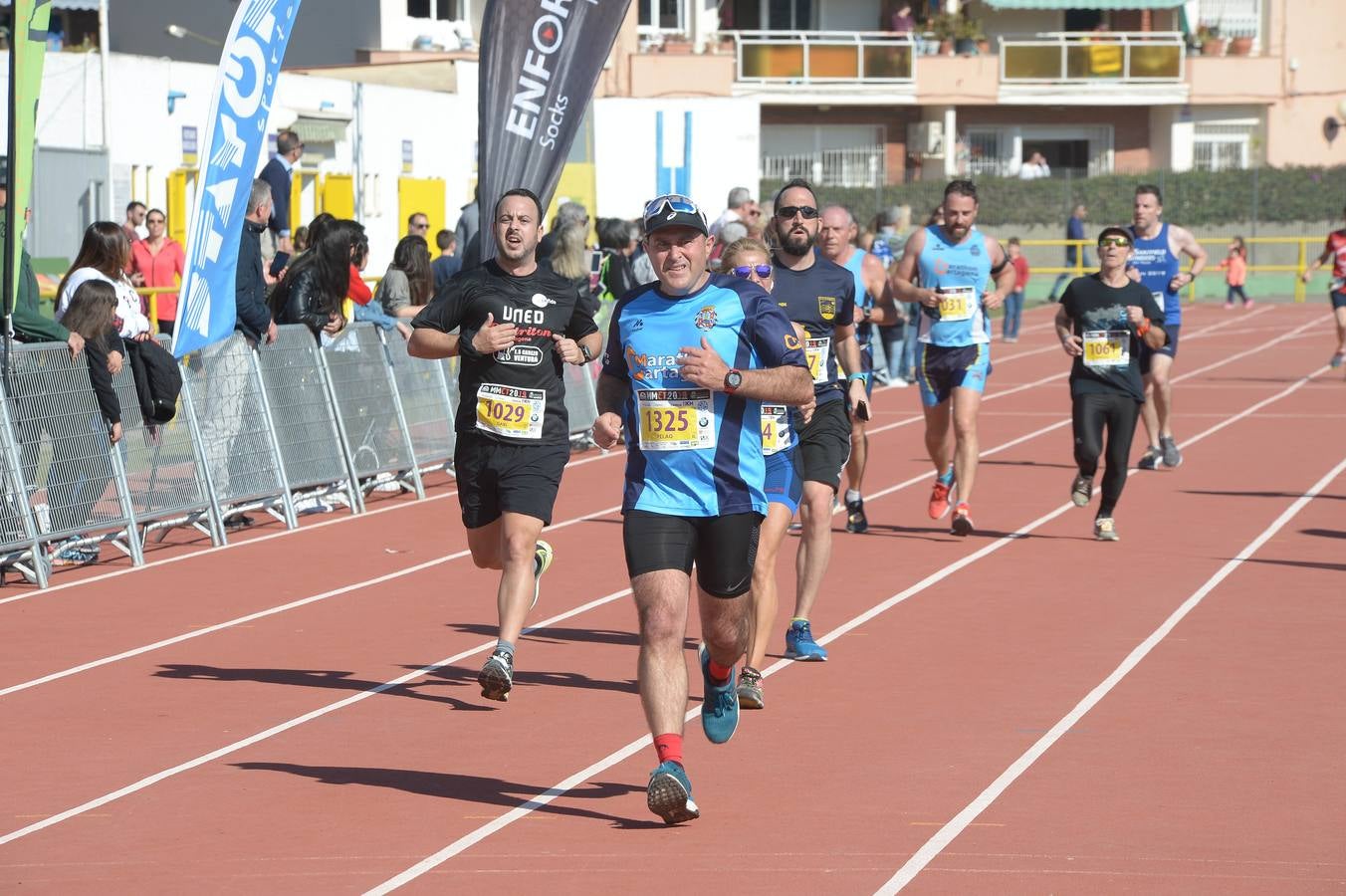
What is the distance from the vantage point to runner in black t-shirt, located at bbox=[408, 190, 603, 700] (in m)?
8.81

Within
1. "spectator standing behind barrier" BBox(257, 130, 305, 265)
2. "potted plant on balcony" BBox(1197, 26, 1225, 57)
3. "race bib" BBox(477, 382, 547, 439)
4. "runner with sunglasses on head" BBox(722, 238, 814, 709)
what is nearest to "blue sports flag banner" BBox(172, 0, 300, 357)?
"spectator standing behind barrier" BBox(257, 130, 305, 265)

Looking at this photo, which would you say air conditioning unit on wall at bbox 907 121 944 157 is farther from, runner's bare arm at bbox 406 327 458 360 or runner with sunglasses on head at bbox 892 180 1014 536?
runner's bare arm at bbox 406 327 458 360

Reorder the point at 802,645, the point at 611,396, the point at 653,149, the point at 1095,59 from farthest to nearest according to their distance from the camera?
the point at 1095,59, the point at 653,149, the point at 802,645, the point at 611,396

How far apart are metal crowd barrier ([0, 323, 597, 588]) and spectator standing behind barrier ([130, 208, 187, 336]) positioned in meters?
3.26

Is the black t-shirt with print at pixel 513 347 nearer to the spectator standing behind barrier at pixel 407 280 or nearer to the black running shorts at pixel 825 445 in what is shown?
the black running shorts at pixel 825 445

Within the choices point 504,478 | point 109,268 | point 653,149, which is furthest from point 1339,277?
point 504,478

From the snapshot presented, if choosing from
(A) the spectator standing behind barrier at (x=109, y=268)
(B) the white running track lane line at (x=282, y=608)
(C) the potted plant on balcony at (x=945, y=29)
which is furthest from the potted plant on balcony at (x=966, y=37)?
(A) the spectator standing behind barrier at (x=109, y=268)

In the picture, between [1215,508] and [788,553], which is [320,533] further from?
[1215,508]

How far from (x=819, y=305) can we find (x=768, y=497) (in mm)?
1474

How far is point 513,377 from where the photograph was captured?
352 inches

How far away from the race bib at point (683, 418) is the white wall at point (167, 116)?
14.0m

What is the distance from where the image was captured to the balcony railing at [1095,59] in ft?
184

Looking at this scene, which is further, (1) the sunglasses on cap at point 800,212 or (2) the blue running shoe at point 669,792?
(1) the sunglasses on cap at point 800,212

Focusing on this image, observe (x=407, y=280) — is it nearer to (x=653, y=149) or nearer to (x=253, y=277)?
(x=253, y=277)
